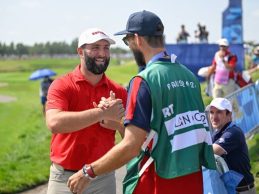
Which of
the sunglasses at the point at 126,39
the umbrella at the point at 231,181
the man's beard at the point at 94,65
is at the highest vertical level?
the sunglasses at the point at 126,39

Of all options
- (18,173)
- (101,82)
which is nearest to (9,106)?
(18,173)

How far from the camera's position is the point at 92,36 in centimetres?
396

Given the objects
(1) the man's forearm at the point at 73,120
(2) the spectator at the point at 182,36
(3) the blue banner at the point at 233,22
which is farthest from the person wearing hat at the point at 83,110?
(2) the spectator at the point at 182,36

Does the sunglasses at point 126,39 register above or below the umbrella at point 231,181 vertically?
above

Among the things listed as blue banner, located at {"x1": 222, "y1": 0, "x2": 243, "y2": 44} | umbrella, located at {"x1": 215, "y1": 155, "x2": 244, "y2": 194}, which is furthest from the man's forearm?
blue banner, located at {"x1": 222, "y1": 0, "x2": 243, "y2": 44}

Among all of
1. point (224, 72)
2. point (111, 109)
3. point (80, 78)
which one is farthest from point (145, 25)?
point (224, 72)

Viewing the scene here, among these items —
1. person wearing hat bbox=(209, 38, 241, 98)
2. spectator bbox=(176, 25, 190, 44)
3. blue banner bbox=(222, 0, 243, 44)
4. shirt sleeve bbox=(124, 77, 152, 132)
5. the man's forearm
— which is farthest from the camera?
spectator bbox=(176, 25, 190, 44)

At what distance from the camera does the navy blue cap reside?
299cm

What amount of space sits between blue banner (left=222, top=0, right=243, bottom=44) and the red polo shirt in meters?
19.1

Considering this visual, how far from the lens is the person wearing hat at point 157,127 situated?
2.83 m

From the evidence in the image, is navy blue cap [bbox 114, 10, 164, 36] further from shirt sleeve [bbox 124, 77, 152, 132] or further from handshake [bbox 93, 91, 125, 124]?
handshake [bbox 93, 91, 125, 124]

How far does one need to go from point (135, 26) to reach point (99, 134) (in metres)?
1.32

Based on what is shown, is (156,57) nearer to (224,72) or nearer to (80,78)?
(80,78)

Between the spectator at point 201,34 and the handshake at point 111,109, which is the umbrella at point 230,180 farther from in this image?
the spectator at point 201,34
